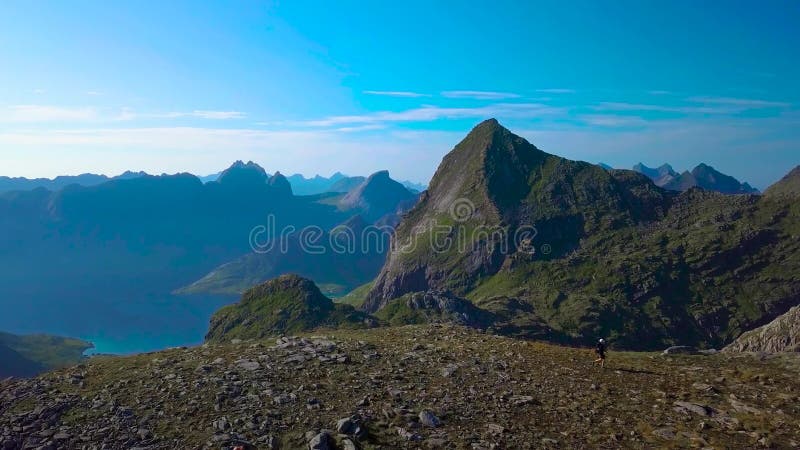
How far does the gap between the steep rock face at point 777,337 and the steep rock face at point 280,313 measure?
69.8m

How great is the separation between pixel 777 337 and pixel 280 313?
324 ft

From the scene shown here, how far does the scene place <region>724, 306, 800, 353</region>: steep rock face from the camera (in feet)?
168

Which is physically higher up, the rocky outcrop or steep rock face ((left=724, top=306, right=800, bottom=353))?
steep rock face ((left=724, top=306, right=800, bottom=353))

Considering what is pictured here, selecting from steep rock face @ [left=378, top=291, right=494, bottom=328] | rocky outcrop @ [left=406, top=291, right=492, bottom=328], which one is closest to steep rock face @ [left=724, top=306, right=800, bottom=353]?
rocky outcrop @ [left=406, top=291, right=492, bottom=328]

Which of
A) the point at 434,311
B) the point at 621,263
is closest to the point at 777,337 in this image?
the point at 434,311

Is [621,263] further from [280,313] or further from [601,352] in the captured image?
[601,352]

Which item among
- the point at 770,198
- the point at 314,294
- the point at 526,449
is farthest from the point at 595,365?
the point at 770,198

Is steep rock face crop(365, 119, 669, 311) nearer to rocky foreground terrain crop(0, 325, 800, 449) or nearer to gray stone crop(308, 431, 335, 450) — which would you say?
rocky foreground terrain crop(0, 325, 800, 449)

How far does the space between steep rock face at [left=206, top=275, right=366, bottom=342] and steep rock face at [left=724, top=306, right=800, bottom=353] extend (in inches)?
2748

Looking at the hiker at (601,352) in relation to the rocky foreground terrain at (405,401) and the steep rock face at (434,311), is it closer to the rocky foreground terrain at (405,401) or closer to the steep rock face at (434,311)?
the rocky foreground terrain at (405,401)

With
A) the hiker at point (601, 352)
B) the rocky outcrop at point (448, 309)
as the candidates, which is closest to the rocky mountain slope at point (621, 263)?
the rocky outcrop at point (448, 309)

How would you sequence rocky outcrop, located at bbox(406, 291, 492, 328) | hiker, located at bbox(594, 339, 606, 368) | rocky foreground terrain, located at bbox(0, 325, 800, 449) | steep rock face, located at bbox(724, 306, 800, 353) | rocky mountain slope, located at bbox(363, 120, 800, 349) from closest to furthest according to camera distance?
rocky foreground terrain, located at bbox(0, 325, 800, 449) → hiker, located at bbox(594, 339, 606, 368) → steep rock face, located at bbox(724, 306, 800, 353) → rocky outcrop, located at bbox(406, 291, 492, 328) → rocky mountain slope, located at bbox(363, 120, 800, 349)

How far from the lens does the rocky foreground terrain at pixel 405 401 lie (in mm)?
22047

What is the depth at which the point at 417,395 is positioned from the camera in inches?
1033
